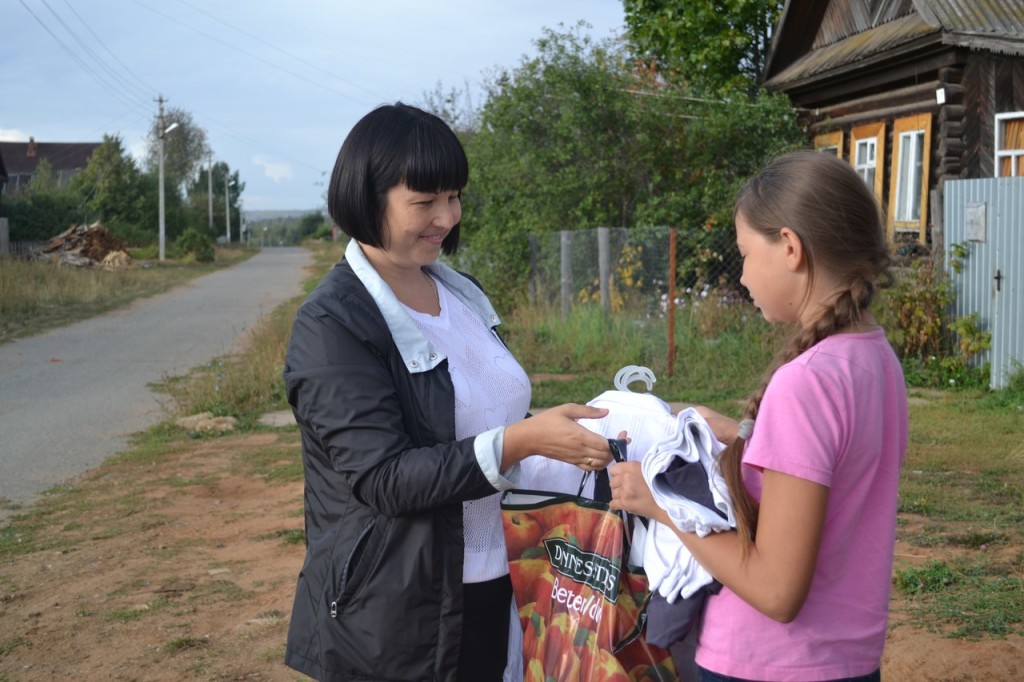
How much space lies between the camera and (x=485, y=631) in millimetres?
2316

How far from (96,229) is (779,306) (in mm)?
40407

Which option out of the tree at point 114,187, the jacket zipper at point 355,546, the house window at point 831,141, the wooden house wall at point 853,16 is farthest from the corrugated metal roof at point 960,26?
the tree at point 114,187

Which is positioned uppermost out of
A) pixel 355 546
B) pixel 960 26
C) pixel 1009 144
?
pixel 960 26

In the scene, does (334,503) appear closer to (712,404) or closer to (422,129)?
(422,129)

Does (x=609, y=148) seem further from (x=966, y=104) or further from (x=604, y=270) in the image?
(x=966, y=104)

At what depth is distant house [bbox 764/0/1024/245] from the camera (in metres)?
11.8

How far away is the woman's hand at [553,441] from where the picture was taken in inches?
81.6

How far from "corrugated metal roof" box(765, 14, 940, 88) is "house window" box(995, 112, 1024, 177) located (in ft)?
4.28

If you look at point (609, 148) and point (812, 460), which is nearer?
point (812, 460)

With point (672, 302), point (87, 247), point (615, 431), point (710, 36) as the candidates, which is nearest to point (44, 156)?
point (87, 247)

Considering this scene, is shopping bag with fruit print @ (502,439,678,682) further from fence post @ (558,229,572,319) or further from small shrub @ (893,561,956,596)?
fence post @ (558,229,572,319)

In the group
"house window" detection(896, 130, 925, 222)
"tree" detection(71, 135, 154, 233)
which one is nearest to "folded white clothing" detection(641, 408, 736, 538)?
"house window" detection(896, 130, 925, 222)

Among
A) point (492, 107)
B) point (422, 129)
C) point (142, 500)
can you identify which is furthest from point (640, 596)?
point (492, 107)

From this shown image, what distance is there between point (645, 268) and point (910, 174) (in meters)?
3.54
